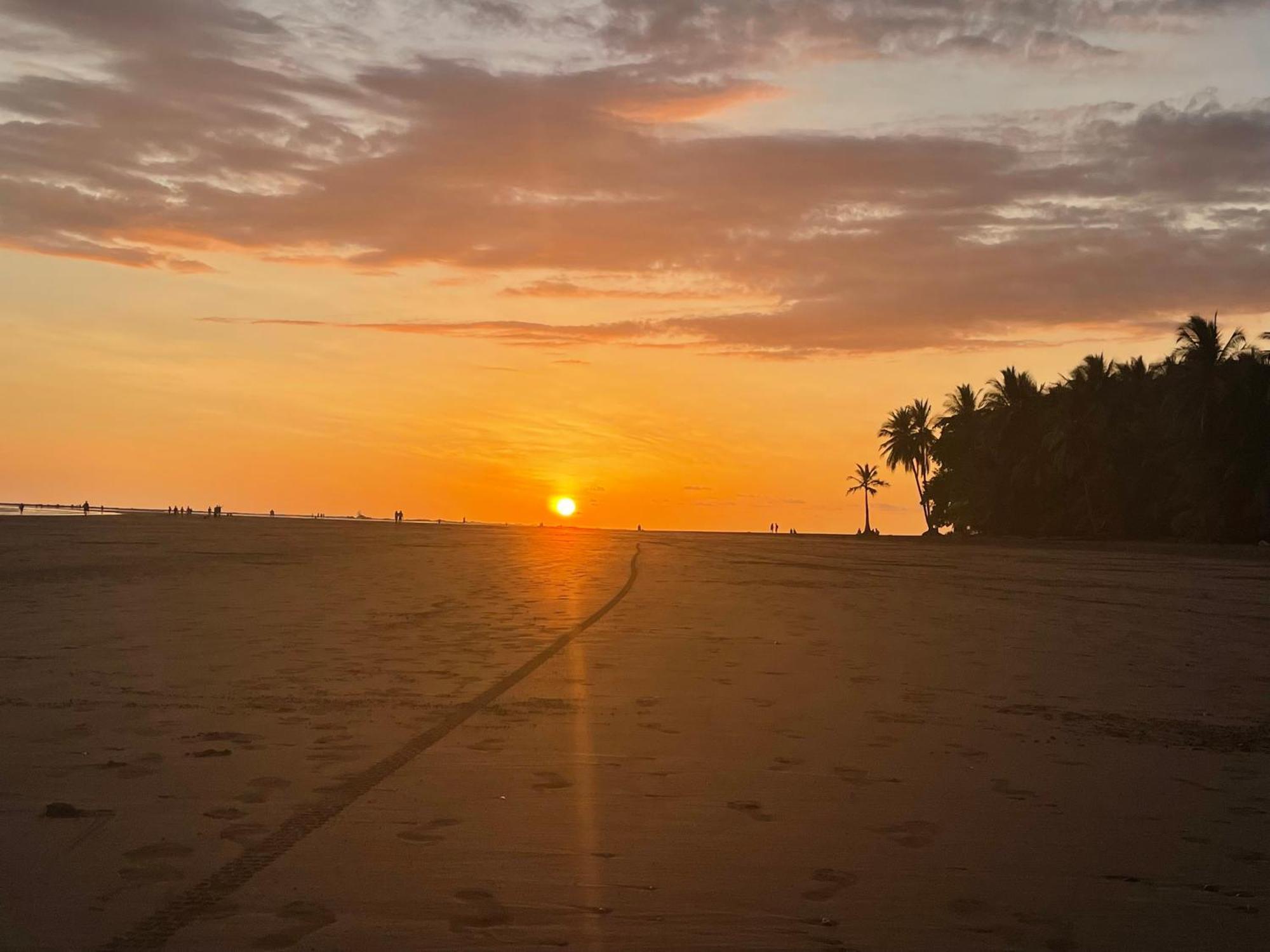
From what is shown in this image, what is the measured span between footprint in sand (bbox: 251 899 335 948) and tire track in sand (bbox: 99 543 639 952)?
30 centimetres

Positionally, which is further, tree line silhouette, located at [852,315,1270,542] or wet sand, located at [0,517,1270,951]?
tree line silhouette, located at [852,315,1270,542]

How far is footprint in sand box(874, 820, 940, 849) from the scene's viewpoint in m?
5.38

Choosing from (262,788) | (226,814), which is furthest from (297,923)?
(262,788)

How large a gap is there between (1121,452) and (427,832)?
70.3 meters

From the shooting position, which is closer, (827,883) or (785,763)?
(827,883)

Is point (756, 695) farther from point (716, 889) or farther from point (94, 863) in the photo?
point (94, 863)

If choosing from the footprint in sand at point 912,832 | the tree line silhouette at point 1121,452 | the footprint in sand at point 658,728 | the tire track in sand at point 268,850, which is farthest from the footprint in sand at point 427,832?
the tree line silhouette at point 1121,452

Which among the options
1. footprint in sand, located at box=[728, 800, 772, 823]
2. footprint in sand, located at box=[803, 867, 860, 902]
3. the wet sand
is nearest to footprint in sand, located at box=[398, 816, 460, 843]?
the wet sand

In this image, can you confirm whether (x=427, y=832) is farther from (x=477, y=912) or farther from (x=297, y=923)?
(x=297, y=923)

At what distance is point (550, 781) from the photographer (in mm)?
6418

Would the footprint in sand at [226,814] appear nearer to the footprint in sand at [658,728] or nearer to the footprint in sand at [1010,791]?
the footprint in sand at [658,728]

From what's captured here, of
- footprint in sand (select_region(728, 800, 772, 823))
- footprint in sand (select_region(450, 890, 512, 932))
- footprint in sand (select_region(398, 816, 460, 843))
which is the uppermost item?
footprint in sand (select_region(398, 816, 460, 843))

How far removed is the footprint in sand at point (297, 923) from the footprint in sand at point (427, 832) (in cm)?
88

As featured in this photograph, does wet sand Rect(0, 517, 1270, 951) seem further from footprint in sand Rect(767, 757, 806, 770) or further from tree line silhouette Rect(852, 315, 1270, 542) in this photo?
tree line silhouette Rect(852, 315, 1270, 542)
